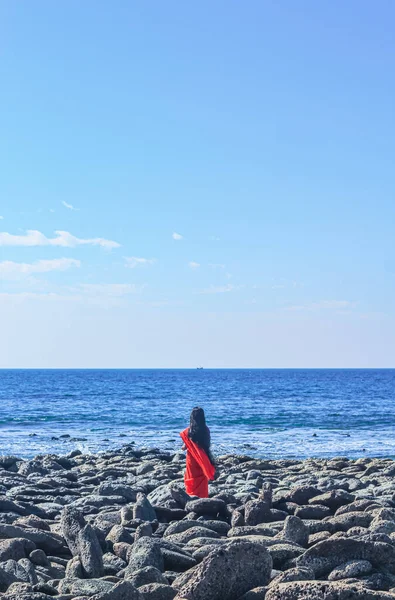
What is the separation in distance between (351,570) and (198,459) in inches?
236

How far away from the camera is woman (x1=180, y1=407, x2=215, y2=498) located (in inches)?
436

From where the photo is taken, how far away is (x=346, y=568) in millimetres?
5297

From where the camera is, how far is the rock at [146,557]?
18.8 feet

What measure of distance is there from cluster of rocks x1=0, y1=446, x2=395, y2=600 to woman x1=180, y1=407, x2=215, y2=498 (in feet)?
2.47

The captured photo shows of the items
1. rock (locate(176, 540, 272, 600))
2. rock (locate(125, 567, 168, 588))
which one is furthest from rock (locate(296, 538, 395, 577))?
rock (locate(125, 567, 168, 588))

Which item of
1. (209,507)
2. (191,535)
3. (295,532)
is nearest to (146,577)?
(295,532)

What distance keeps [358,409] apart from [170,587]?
45.6m

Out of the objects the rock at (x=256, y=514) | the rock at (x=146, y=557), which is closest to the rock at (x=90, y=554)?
the rock at (x=146, y=557)

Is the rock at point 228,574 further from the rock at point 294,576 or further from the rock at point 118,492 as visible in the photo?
the rock at point 118,492

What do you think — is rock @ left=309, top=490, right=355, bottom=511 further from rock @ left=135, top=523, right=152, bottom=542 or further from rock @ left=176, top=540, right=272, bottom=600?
rock @ left=176, top=540, right=272, bottom=600

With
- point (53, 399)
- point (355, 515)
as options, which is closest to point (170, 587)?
point (355, 515)

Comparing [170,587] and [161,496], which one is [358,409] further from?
[170,587]

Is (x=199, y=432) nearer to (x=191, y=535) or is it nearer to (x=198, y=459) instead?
(x=198, y=459)

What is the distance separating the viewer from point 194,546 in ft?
22.1
